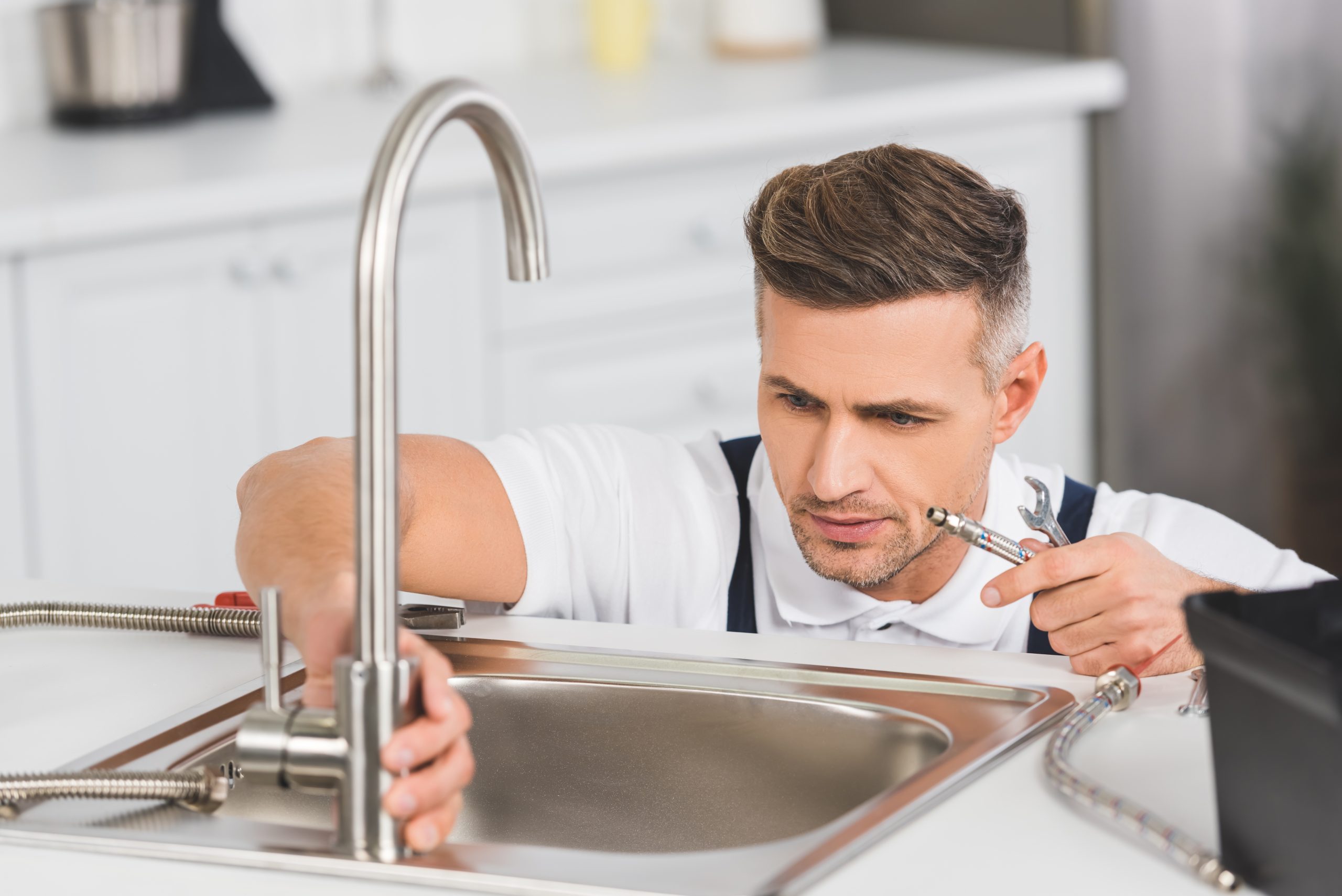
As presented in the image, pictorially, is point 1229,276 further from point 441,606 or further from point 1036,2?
point 441,606

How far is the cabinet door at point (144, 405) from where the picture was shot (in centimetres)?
228

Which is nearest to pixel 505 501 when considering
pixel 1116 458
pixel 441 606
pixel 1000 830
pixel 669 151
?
pixel 441 606

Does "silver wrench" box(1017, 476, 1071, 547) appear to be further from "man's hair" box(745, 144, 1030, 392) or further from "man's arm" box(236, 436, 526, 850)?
"man's arm" box(236, 436, 526, 850)

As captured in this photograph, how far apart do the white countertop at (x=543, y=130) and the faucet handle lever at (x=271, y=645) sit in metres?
1.42

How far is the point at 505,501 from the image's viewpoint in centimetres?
152

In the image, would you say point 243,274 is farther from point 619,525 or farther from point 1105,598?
point 1105,598

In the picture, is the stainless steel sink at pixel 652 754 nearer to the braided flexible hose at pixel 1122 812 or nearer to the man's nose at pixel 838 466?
the braided flexible hose at pixel 1122 812

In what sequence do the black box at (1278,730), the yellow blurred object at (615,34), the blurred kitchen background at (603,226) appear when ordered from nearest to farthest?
the black box at (1278,730) < the blurred kitchen background at (603,226) < the yellow blurred object at (615,34)

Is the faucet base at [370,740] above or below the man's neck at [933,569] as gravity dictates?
above

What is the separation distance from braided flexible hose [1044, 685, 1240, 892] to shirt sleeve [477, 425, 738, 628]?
1.91 ft

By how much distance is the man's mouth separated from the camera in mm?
1428

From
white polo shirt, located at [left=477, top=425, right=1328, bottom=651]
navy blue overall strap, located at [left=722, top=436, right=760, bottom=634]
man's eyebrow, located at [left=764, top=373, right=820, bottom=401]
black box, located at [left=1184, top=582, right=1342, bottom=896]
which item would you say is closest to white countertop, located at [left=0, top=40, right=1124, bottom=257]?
white polo shirt, located at [left=477, top=425, right=1328, bottom=651]

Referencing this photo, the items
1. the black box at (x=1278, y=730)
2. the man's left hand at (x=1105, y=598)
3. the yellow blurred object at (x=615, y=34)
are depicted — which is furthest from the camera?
the yellow blurred object at (x=615, y=34)

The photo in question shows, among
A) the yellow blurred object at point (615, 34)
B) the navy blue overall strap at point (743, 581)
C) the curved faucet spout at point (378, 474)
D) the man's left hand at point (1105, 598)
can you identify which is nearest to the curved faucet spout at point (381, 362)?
the curved faucet spout at point (378, 474)
